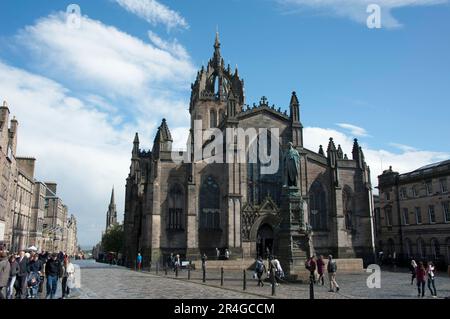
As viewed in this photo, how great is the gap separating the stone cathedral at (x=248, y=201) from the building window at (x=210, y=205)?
0.10 m

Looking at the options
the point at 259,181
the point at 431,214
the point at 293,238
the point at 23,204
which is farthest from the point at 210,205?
the point at 23,204

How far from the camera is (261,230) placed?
42656mm

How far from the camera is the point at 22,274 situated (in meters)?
15.3

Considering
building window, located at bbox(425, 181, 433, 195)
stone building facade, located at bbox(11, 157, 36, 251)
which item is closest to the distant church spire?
stone building facade, located at bbox(11, 157, 36, 251)

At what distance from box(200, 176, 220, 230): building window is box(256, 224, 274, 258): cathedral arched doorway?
14.5ft

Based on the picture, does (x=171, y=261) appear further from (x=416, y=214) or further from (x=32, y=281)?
(x=416, y=214)

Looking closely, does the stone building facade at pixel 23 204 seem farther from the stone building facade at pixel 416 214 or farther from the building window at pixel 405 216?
the building window at pixel 405 216

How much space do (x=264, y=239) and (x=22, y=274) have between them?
2983cm

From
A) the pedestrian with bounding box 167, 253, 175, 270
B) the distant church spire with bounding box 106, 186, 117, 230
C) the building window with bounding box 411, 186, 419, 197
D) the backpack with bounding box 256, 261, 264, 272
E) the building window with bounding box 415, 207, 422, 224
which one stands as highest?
the distant church spire with bounding box 106, 186, 117, 230

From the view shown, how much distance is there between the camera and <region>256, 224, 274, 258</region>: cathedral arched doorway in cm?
4234

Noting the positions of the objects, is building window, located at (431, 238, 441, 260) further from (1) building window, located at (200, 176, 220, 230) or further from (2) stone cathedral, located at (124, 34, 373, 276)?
(1) building window, located at (200, 176, 220, 230)

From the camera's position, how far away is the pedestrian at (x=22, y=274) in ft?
50.3
